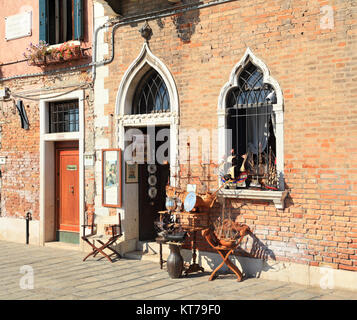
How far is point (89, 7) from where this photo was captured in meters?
9.98

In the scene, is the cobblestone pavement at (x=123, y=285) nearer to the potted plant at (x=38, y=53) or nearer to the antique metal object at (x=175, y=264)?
the antique metal object at (x=175, y=264)

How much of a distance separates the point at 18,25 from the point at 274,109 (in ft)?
23.9

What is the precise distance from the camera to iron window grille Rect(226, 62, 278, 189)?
7.48 metres

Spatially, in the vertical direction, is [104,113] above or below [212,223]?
above

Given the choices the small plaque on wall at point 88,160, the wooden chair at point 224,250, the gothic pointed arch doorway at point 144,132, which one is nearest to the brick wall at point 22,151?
the small plaque on wall at point 88,160

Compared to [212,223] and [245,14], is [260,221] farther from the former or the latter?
[245,14]

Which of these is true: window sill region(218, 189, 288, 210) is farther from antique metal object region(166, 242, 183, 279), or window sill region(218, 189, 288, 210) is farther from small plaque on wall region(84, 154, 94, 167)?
small plaque on wall region(84, 154, 94, 167)

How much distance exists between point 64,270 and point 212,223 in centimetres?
282

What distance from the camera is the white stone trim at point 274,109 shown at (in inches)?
285

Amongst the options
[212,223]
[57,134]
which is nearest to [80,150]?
[57,134]

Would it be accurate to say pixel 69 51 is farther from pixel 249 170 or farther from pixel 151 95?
pixel 249 170

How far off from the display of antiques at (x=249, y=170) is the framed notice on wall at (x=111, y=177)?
2413 mm
